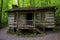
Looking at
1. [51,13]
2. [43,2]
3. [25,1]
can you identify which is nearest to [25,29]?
[51,13]

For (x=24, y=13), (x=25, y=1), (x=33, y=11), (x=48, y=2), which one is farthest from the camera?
(x=25, y=1)

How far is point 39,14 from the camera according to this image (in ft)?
76.8

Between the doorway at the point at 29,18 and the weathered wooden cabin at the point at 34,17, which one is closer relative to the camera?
the weathered wooden cabin at the point at 34,17

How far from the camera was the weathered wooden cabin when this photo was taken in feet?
73.7

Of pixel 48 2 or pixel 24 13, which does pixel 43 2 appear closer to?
pixel 48 2

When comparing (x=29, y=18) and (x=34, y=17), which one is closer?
(x=34, y=17)

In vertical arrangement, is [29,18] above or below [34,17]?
below

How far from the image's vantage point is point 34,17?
2256cm

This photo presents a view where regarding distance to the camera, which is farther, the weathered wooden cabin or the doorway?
the doorway

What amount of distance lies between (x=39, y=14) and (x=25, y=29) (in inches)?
129

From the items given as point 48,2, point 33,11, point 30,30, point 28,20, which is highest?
point 48,2

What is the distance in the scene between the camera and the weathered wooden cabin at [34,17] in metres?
22.5

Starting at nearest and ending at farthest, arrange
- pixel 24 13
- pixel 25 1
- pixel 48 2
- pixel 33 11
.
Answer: pixel 33 11
pixel 24 13
pixel 48 2
pixel 25 1

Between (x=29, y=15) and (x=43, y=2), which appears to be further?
(x=43, y=2)
